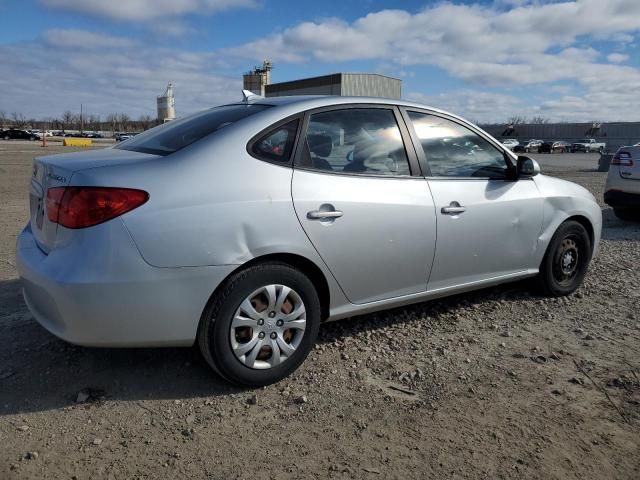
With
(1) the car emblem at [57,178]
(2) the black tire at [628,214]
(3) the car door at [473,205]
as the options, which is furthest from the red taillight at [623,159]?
(1) the car emblem at [57,178]

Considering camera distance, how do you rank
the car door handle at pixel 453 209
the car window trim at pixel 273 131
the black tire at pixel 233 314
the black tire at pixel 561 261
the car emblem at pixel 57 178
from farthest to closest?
the black tire at pixel 561 261, the car door handle at pixel 453 209, the car window trim at pixel 273 131, the black tire at pixel 233 314, the car emblem at pixel 57 178

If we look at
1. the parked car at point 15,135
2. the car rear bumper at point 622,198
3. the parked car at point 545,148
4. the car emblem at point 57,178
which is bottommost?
the car rear bumper at point 622,198

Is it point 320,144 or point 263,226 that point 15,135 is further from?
point 263,226

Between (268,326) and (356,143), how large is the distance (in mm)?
1308

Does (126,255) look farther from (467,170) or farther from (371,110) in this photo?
(467,170)

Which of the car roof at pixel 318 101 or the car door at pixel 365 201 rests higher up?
the car roof at pixel 318 101

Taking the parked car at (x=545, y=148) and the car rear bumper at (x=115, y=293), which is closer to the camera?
the car rear bumper at (x=115, y=293)

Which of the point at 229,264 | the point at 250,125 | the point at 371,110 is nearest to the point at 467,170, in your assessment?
the point at 371,110

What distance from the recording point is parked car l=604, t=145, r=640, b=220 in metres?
8.37

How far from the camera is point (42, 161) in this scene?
3250mm

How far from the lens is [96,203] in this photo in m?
2.65

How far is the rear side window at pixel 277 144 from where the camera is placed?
3.08 m

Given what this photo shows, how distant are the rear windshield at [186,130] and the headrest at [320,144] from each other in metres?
0.36

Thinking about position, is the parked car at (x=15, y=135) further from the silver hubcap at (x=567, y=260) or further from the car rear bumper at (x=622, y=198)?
the silver hubcap at (x=567, y=260)
